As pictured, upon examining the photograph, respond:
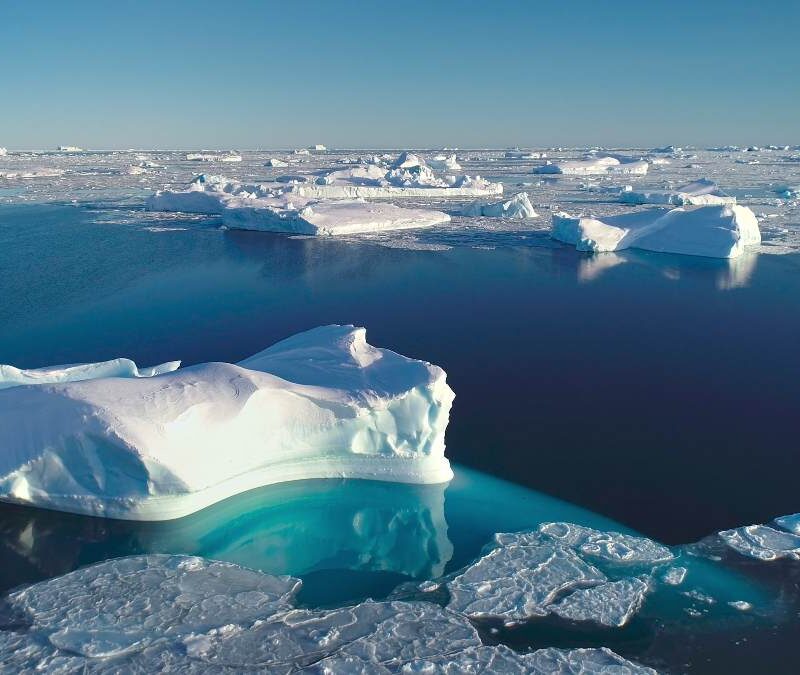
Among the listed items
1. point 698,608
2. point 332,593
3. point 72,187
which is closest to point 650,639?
point 698,608

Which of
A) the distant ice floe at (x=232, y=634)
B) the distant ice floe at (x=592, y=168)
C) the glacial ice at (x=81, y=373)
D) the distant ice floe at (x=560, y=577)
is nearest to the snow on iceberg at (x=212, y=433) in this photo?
the distant ice floe at (x=232, y=634)

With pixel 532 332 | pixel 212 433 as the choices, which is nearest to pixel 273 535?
pixel 212 433

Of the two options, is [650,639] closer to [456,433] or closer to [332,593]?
[332,593]

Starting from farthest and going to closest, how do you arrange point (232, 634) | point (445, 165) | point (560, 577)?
1. point (445, 165)
2. point (560, 577)
3. point (232, 634)

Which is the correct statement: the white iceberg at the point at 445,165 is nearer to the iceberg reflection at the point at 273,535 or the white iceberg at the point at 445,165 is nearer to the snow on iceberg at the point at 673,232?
the snow on iceberg at the point at 673,232

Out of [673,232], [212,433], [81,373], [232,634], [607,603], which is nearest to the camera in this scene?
A: [232,634]

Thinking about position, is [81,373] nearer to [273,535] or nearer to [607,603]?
[273,535]
